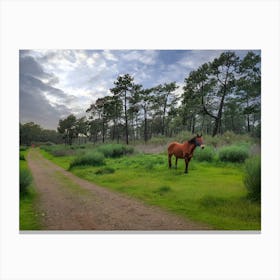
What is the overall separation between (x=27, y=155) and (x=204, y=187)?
3.83 m

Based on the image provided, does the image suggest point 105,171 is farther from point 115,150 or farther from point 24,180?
point 24,180

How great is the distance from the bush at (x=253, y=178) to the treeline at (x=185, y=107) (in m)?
0.61

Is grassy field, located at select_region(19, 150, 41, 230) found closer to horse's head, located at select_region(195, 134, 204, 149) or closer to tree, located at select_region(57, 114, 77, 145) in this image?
tree, located at select_region(57, 114, 77, 145)

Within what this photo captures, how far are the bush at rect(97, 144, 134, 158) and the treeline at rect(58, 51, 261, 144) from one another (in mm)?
168

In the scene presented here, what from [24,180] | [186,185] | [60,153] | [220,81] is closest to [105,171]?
[60,153]

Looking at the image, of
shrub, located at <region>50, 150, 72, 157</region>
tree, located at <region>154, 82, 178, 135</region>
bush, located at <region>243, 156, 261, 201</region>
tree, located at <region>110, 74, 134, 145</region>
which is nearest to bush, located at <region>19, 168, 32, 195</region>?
shrub, located at <region>50, 150, 72, 157</region>

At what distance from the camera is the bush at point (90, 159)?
5352 mm

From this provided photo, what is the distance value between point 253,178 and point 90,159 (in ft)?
11.4

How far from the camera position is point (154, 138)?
5.12 meters

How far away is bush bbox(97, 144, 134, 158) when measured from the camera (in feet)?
17.5

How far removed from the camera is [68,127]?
17.4ft

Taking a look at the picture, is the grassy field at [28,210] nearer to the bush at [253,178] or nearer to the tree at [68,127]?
the tree at [68,127]
